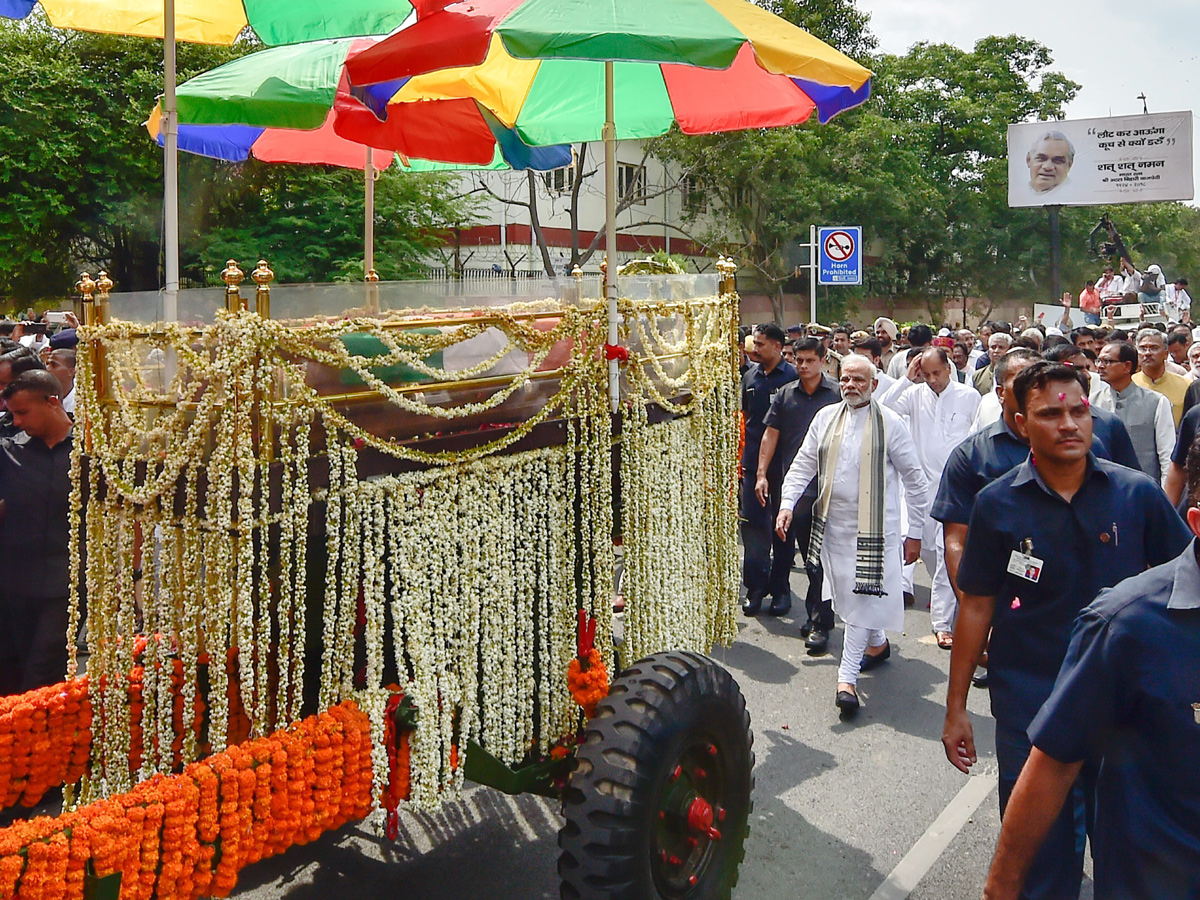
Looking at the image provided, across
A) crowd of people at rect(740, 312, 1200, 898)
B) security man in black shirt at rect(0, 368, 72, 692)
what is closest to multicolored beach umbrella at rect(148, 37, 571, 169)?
security man in black shirt at rect(0, 368, 72, 692)

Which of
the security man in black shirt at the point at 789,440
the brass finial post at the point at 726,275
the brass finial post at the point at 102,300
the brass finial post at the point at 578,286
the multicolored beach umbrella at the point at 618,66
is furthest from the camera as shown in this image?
the security man in black shirt at the point at 789,440

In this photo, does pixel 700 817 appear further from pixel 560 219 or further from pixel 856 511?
pixel 560 219

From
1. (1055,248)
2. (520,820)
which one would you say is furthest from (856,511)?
(1055,248)

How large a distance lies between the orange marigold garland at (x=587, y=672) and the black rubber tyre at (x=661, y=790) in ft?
0.28

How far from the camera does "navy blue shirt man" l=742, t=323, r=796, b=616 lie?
767 cm

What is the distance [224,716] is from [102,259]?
2192 cm

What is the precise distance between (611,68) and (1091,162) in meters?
32.1

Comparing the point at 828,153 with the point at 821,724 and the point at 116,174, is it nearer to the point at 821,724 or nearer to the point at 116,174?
the point at 116,174

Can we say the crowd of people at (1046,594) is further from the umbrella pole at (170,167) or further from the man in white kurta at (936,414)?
the umbrella pole at (170,167)

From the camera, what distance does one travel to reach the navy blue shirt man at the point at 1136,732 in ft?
6.47

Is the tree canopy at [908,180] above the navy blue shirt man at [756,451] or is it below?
above

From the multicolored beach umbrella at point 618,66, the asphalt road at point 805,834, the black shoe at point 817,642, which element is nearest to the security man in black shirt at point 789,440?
the black shoe at point 817,642

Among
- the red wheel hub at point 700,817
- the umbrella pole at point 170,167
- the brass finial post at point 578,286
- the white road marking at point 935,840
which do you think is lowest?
the white road marking at point 935,840

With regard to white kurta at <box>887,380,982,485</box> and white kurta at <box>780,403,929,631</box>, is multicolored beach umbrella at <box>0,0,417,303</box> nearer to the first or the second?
white kurta at <box>780,403,929,631</box>
